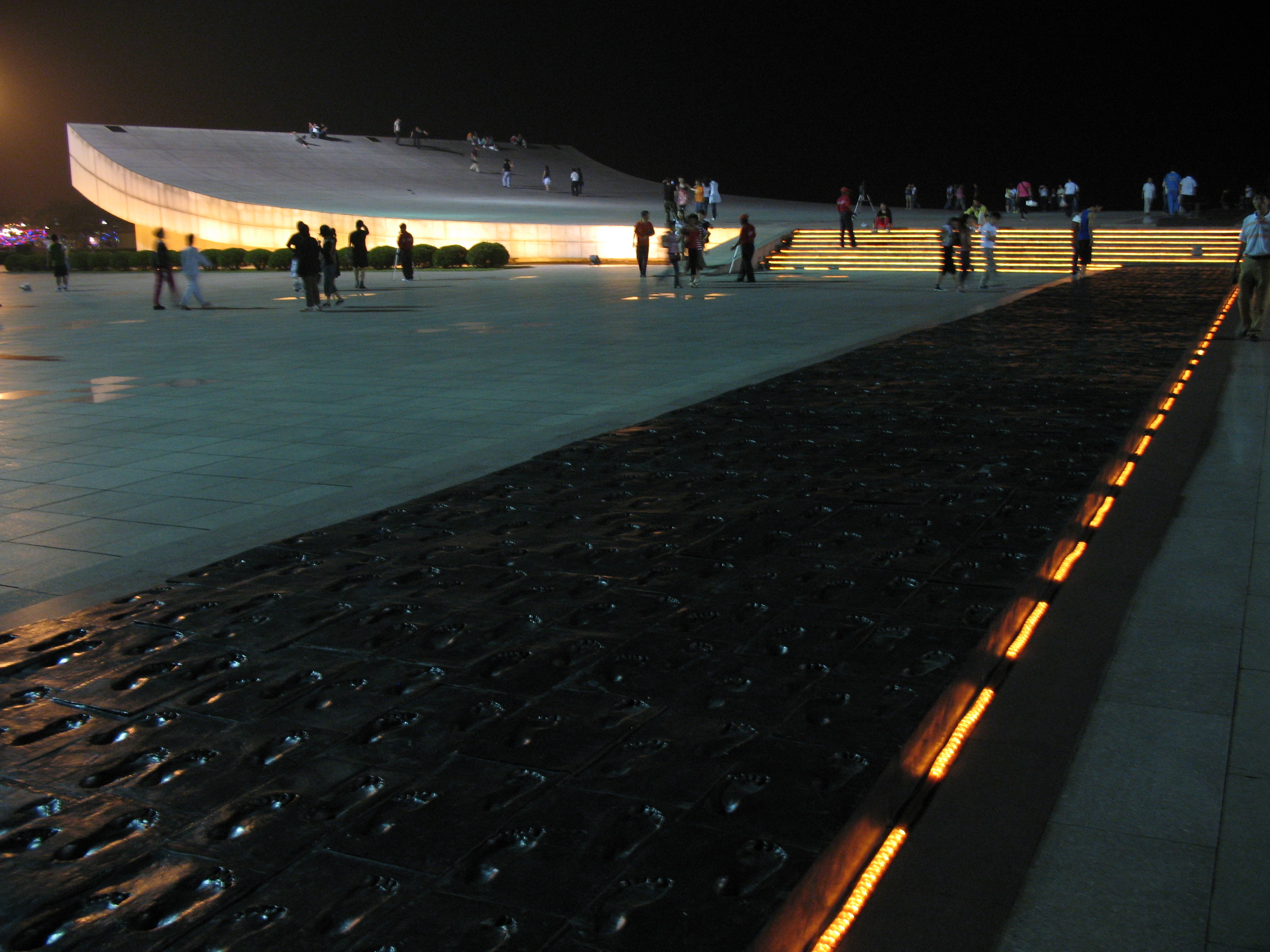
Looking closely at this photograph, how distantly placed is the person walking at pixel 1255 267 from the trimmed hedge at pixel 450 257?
24.6 metres

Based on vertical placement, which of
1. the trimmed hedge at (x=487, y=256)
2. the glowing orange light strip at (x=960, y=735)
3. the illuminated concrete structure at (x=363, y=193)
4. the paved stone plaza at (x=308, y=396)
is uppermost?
the illuminated concrete structure at (x=363, y=193)

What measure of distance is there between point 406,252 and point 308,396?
17854 mm

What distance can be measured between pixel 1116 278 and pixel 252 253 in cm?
2720

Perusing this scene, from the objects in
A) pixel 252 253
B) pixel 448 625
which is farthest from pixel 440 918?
pixel 252 253

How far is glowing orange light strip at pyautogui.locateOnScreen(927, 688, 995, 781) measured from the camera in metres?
3.10

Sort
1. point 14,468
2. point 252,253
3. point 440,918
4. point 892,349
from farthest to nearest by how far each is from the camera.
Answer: point 252,253
point 892,349
point 14,468
point 440,918

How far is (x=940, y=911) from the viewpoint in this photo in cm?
248

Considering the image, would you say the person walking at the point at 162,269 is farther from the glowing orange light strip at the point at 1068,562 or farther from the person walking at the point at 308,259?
the glowing orange light strip at the point at 1068,562

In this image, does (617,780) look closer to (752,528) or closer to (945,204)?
(752,528)

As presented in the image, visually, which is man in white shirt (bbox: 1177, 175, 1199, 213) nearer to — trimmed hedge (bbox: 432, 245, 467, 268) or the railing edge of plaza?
trimmed hedge (bbox: 432, 245, 467, 268)

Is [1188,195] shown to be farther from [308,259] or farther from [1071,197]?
[308,259]

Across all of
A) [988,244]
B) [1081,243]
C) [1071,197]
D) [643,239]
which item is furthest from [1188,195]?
[643,239]

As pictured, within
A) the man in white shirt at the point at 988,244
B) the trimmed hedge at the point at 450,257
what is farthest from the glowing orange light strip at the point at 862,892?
the trimmed hedge at the point at 450,257

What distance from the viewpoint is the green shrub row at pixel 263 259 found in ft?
109
